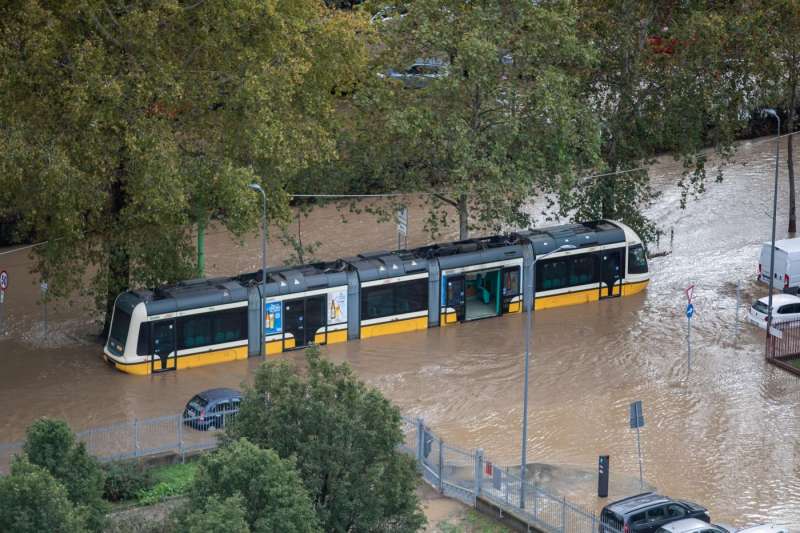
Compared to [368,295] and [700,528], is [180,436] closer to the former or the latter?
[368,295]

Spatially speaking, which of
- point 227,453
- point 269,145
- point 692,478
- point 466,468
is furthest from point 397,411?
point 269,145

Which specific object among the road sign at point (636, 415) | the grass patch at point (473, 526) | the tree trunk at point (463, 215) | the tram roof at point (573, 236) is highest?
the tree trunk at point (463, 215)

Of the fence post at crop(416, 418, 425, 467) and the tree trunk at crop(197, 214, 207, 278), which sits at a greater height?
the tree trunk at crop(197, 214, 207, 278)

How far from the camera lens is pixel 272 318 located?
42375 mm

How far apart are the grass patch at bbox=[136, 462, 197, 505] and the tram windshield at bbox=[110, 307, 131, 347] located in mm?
6873

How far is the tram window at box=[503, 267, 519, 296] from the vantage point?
151ft

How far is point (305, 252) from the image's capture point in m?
50.7

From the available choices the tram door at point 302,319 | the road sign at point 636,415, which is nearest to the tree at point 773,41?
the tram door at point 302,319

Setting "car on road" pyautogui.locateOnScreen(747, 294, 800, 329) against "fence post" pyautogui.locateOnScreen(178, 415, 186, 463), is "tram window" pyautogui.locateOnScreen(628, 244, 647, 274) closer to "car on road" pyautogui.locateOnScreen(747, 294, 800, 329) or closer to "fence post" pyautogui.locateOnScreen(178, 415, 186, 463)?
"car on road" pyautogui.locateOnScreen(747, 294, 800, 329)

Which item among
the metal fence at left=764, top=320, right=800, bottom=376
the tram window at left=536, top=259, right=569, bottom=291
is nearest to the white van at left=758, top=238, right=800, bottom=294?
the metal fence at left=764, top=320, right=800, bottom=376

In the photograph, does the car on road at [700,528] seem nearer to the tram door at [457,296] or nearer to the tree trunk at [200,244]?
the tram door at [457,296]

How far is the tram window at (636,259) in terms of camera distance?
157ft

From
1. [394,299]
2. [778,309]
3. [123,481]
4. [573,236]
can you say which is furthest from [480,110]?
[123,481]

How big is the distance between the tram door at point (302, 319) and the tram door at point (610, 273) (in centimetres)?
981
